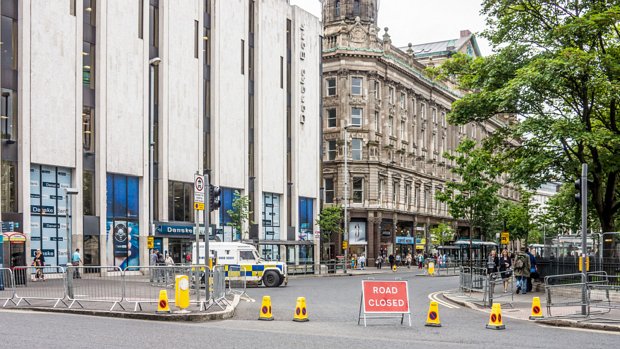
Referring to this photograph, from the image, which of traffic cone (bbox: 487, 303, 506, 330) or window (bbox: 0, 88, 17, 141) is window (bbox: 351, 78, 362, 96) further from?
traffic cone (bbox: 487, 303, 506, 330)

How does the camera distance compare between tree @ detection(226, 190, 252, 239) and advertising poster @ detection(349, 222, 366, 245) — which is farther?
advertising poster @ detection(349, 222, 366, 245)

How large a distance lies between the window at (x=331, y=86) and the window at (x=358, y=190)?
28.6 ft

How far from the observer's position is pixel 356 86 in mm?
Answer: 82562

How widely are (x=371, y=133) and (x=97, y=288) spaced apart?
61369mm

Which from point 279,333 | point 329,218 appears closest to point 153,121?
point 329,218

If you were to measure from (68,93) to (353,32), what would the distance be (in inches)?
1726

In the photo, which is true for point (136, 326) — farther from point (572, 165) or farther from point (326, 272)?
point (326, 272)

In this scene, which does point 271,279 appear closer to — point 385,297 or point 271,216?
point 385,297

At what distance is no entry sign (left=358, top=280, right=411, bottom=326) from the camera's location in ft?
62.4

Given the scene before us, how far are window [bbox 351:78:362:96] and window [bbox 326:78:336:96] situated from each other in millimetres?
1804

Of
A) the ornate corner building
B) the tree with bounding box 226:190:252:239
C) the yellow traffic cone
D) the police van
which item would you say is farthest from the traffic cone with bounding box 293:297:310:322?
the ornate corner building

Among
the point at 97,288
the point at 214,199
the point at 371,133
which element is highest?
the point at 371,133

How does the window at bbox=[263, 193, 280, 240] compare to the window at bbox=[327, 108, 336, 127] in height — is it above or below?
below

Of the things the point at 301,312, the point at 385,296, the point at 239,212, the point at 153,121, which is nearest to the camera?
the point at 385,296
